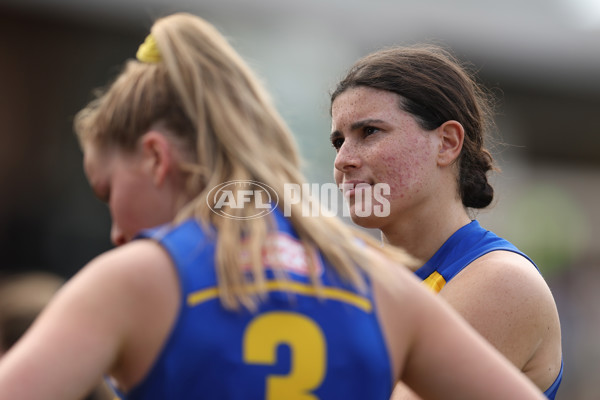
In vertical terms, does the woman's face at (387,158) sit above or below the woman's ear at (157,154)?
below

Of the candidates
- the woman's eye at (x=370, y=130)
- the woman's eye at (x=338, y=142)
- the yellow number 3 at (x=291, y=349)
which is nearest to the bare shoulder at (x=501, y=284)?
the woman's eye at (x=370, y=130)

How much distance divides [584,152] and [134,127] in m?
16.7

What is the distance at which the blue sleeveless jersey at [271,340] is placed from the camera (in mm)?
1417

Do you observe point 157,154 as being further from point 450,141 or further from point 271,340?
point 450,141

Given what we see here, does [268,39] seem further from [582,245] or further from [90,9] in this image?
[582,245]

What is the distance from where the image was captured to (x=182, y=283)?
1440 mm

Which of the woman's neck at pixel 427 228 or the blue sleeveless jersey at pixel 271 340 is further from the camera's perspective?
the woman's neck at pixel 427 228

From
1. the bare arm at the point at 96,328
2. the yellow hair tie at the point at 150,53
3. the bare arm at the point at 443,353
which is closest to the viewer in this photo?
the bare arm at the point at 96,328

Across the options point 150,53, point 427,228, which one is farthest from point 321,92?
point 150,53

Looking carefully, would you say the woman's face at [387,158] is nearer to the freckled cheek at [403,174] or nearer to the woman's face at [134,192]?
the freckled cheek at [403,174]

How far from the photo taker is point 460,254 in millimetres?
2855

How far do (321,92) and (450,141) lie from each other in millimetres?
7026

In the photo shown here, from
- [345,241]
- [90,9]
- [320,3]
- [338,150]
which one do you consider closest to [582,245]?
[320,3]

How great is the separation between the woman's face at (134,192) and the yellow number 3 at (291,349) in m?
0.36
